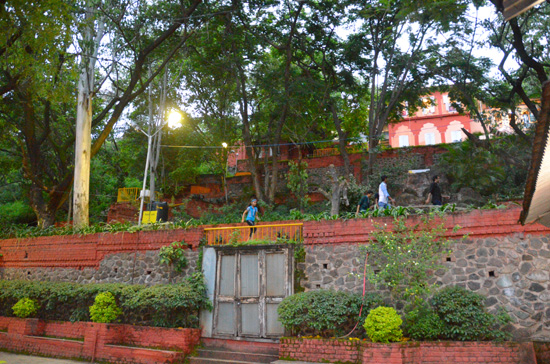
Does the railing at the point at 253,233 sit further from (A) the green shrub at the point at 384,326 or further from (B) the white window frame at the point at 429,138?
(B) the white window frame at the point at 429,138

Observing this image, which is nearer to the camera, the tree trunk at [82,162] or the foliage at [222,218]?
the foliage at [222,218]

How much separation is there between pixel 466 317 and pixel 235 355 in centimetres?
494

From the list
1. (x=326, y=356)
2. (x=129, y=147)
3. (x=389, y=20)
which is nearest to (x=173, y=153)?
(x=129, y=147)

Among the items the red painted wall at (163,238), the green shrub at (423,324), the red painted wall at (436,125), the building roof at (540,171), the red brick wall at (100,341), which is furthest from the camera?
the red painted wall at (436,125)

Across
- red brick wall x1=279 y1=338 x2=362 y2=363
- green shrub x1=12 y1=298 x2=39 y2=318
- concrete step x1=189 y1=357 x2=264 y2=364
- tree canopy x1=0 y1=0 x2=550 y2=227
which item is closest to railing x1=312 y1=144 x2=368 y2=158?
tree canopy x1=0 y1=0 x2=550 y2=227

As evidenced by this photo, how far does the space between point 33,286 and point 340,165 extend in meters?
17.7

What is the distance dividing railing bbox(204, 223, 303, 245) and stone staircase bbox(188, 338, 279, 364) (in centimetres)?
243

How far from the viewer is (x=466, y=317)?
25.6 ft

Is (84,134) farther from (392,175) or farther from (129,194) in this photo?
(392,175)

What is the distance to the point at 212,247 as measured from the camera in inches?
440

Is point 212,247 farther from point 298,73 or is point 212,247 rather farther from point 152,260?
point 298,73

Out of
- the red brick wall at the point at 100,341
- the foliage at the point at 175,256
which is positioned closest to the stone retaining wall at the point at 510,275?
the red brick wall at the point at 100,341

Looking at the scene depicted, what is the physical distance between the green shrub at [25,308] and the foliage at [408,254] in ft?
31.3

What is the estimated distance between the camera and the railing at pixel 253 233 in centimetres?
1054
